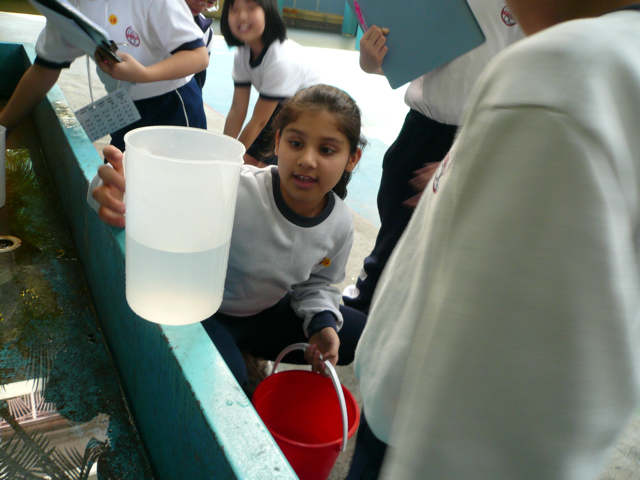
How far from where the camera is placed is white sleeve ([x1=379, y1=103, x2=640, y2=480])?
0.33 metres

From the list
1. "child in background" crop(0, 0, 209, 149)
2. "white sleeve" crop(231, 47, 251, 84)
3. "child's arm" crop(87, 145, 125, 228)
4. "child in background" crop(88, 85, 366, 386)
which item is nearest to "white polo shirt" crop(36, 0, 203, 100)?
"child in background" crop(0, 0, 209, 149)

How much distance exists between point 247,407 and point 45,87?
1.89 metres

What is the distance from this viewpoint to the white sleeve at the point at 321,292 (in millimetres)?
1385

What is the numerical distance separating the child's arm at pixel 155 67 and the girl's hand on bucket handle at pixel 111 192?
64cm

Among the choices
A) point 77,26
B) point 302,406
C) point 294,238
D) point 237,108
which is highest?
point 77,26

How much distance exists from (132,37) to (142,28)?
55 millimetres

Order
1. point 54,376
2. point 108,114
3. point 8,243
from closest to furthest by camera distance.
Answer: point 54,376 → point 8,243 → point 108,114

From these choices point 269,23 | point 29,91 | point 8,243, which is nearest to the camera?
point 8,243

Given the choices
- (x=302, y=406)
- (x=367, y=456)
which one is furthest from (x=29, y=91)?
(x=367, y=456)

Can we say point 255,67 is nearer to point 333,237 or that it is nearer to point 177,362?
point 333,237

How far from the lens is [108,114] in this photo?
1598 mm

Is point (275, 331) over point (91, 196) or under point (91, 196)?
under

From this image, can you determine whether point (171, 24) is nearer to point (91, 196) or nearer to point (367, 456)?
point (91, 196)

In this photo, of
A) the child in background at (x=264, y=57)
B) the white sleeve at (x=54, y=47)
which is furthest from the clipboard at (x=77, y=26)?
the child in background at (x=264, y=57)
